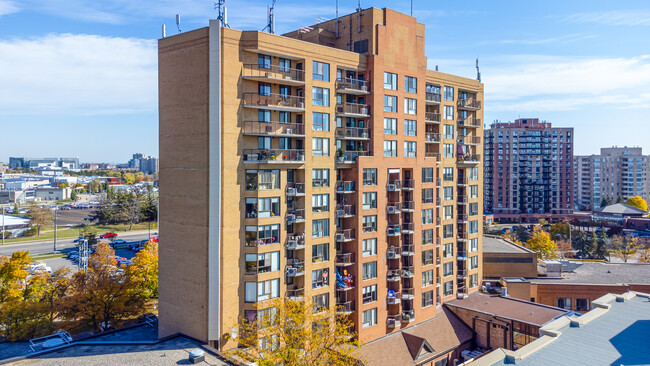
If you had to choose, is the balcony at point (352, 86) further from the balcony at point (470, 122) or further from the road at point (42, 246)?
the road at point (42, 246)

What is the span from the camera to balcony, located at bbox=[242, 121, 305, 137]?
39.5 metres

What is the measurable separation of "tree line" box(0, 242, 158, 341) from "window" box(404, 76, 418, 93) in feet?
137

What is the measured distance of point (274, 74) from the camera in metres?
41.2

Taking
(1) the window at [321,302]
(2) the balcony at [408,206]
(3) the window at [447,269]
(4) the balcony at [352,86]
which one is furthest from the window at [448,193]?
(1) the window at [321,302]

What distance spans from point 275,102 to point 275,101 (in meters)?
0.10

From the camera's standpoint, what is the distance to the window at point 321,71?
43.6 meters

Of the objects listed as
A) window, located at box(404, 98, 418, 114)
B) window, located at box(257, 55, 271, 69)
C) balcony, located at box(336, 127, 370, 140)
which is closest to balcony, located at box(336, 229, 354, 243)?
balcony, located at box(336, 127, 370, 140)

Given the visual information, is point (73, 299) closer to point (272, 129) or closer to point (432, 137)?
point (272, 129)

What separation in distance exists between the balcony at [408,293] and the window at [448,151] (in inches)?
758

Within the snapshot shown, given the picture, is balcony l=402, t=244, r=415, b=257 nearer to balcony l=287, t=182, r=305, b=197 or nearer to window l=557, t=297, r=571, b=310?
balcony l=287, t=182, r=305, b=197

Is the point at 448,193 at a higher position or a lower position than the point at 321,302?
higher

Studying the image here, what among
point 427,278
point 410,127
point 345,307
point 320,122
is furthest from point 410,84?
Result: point 345,307

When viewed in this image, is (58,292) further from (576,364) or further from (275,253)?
(576,364)

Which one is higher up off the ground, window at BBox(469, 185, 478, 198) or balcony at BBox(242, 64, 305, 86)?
balcony at BBox(242, 64, 305, 86)
